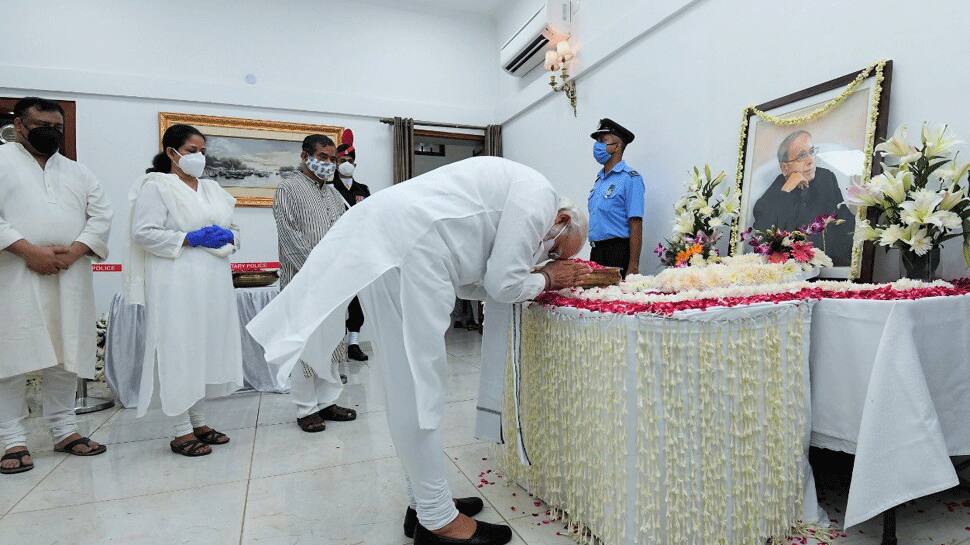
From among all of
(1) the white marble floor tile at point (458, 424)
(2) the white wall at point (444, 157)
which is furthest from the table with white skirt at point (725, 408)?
(2) the white wall at point (444, 157)

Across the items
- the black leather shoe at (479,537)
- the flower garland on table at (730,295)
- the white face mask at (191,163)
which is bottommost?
the black leather shoe at (479,537)

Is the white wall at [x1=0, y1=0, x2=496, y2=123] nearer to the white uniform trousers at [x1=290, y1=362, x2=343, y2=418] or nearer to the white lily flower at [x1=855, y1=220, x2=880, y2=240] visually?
the white uniform trousers at [x1=290, y1=362, x2=343, y2=418]

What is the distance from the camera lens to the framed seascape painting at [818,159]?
233 cm

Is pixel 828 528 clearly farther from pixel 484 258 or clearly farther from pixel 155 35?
pixel 155 35

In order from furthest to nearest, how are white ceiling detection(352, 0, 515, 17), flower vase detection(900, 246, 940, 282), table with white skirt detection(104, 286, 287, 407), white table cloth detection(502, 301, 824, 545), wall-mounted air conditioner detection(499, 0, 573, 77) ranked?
white ceiling detection(352, 0, 515, 17), wall-mounted air conditioner detection(499, 0, 573, 77), table with white skirt detection(104, 286, 287, 407), flower vase detection(900, 246, 940, 282), white table cloth detection(502, 301, 824, 545)

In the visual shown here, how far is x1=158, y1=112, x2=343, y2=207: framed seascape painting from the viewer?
5.38 metres

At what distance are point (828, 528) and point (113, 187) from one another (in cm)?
604

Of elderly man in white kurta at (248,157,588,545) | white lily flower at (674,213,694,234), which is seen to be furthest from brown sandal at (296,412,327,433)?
white lily flower at (674,213,694,234)

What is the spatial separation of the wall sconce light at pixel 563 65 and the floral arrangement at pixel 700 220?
1.97 metres

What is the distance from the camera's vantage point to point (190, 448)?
2496 mm

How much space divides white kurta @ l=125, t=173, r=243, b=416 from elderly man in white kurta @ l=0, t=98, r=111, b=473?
272mm

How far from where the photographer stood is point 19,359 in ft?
7.77

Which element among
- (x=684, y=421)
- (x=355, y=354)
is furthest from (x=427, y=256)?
Result: (x=355, y=354)

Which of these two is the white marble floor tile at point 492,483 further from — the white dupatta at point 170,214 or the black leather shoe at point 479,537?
the white dupatta at point 170,214
